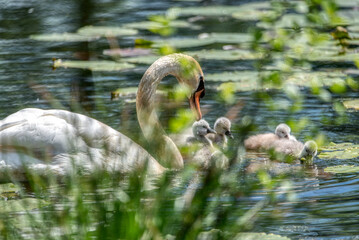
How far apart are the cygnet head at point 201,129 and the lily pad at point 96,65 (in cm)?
218

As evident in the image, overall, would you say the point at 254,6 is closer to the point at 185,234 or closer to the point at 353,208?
the point at 353,208

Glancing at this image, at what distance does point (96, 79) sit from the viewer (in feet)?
30.1

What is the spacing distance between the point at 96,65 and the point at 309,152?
3800mm

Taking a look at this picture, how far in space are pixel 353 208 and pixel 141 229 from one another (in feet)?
7.45

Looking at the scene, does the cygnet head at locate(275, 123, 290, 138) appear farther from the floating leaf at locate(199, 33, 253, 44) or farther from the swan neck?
the floating leaf at locate(199, 33, 253, 44)

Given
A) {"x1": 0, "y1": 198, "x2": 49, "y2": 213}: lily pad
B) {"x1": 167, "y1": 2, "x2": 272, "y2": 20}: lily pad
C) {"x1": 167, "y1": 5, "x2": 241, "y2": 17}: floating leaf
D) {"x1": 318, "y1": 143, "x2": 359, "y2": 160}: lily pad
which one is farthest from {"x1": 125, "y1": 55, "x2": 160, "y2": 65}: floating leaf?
{"x1": 0, "y1": 198, "x2": 49, "y2": 213}: lily pad

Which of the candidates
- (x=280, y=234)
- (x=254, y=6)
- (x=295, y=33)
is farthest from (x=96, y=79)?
(x=295, y=33)

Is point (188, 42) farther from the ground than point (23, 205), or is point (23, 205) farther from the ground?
point (23, 205)

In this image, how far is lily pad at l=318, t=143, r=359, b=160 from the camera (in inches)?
244

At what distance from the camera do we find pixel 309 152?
623cm

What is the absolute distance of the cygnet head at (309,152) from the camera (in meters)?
6.16

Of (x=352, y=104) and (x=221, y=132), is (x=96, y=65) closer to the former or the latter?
(x=221, y=132)

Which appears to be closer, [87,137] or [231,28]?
[87,137]

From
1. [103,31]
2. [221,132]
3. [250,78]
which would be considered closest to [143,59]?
[103,31]
